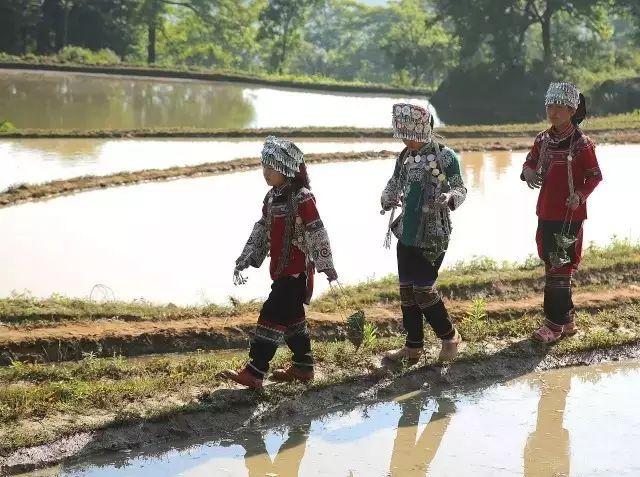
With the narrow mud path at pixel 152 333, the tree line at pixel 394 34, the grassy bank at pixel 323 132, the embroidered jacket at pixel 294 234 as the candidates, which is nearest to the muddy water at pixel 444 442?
the embroidered jacket at pixel 294 234

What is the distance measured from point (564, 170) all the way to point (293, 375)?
194 centimetres

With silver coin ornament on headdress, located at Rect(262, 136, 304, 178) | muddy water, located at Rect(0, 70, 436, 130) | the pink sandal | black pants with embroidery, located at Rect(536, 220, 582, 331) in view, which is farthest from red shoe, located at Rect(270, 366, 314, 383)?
muddy water, located at Rect(0, 70, 436, 130)

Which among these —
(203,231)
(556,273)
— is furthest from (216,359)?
(203,231)

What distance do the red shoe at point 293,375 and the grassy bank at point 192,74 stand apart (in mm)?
25296

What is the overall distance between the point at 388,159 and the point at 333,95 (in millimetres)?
15425

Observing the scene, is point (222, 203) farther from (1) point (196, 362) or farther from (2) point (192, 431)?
(2) point (192, 431)

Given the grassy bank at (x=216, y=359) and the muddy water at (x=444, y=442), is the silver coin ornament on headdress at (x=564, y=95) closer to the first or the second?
the grassy bank at (x=216, y=359)

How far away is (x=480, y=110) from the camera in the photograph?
92.9ft

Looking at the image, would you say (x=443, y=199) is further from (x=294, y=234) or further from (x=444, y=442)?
(x=444, y=442)

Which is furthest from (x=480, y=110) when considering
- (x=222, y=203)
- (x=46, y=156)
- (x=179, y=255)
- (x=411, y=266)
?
(x=411, y=266)

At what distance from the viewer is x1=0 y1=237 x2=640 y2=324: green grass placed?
6.46 m

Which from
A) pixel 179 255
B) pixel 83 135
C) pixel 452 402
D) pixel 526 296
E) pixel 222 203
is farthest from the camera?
pixel 83 135

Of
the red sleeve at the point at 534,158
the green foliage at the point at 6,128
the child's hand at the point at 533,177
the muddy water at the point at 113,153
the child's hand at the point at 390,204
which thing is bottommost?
the muddy water at the point at 113,153

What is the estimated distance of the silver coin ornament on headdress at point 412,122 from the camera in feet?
17.6
